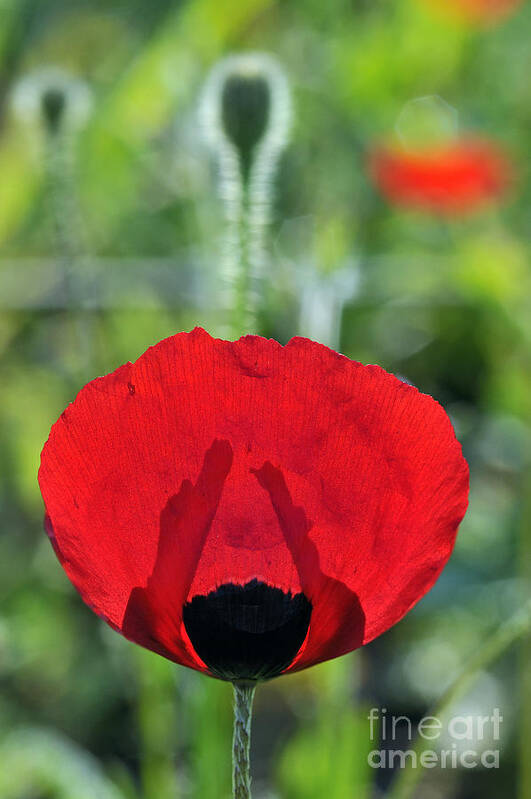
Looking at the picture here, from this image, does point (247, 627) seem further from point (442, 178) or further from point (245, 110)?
point (442, 178)

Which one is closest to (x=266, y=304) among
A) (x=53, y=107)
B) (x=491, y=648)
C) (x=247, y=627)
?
(x=53, y=107)

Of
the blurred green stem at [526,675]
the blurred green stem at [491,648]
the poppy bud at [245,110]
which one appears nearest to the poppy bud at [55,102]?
the poppy bud at [245,110]

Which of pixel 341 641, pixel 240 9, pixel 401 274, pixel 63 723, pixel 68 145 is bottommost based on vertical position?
pixel 63 723

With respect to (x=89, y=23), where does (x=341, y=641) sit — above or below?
below

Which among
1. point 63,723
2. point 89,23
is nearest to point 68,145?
point 63,723

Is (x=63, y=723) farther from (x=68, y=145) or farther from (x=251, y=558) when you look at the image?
(x=251, y=558)

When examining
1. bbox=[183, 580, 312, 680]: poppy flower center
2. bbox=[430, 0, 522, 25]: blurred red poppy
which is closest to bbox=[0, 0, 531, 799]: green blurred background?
bbox=[430, 0, 522, 25]: blurred red poppy
